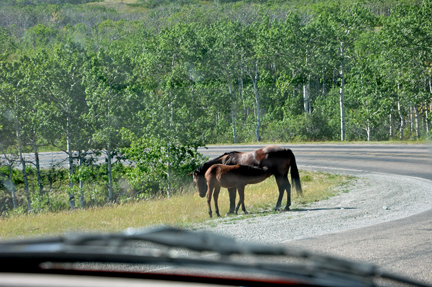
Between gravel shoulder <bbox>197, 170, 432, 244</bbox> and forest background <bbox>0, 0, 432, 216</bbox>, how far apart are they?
347 inches

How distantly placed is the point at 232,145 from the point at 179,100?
15.1 metres

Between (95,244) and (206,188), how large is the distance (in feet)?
34.0

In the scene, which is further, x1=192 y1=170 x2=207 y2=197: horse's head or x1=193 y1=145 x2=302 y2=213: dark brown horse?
x1=192 y1=170 x2=207 y2=197: horse's head

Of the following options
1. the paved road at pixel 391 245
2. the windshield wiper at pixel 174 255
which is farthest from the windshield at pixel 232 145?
the windshield wiper at pixel 174 255

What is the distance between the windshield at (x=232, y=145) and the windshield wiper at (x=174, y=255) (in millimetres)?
4443

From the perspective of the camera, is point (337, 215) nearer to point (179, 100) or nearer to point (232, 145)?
point (179, 100)

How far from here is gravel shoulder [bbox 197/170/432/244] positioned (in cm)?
827

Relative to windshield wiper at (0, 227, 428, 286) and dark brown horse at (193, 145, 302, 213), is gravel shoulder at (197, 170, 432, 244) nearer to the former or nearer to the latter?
dark brown horse at (193, 145, 302, 213)

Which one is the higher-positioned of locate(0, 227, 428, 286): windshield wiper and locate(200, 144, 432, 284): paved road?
locate(0, 227, 428, 286): windshield wiper

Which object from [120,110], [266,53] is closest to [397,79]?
Answer: [266,53]

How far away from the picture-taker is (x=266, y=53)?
1581 inches

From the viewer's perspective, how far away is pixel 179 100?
69.5 feet

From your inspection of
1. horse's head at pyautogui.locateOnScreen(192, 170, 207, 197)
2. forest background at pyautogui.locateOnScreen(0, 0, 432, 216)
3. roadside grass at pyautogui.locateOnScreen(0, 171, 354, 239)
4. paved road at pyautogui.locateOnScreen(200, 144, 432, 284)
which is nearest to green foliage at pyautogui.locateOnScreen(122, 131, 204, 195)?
forest background at pyautogui.locateOnScreen(0, 0, 432, 216)

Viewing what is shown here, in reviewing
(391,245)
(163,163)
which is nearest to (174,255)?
(391,245)
